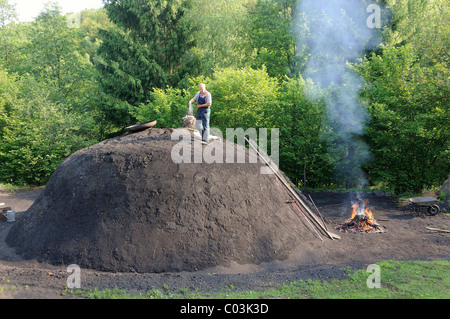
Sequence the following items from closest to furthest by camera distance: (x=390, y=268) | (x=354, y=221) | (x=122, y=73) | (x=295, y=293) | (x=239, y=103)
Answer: (x=295, y=293), (x=390, y=268), (x=354, y=221), (x=239, y=103), (x=122, y=73)

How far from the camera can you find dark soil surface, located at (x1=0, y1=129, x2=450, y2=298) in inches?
304

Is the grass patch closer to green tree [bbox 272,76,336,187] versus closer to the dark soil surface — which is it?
the dark soil surface

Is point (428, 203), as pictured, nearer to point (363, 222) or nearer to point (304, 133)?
point (363, 222)

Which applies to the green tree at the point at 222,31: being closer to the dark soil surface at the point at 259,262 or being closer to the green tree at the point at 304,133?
the green tree at the point at 304,133

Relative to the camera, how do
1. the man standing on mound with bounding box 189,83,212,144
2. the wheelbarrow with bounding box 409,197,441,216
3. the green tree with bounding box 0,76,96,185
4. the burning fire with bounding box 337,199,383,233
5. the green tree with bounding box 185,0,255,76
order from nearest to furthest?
1. the man standing on mound with bounding box 189,83,212,144
2. the burning fire with bounding box 337,199,383,233
3. the wheelbarrow with bounding box 409,197,441,216
4. the green tree with bounding box 0,76,96,185
5. the green tree with bounding box 185,0,255,76

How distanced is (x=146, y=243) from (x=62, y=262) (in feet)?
6.65

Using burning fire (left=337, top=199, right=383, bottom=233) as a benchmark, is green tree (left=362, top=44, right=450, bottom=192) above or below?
above

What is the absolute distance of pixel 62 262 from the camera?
9.02 m

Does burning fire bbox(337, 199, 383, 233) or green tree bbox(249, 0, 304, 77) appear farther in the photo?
green tree bbox(249, 0, 304, 77)

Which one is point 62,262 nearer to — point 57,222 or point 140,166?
point 57,222

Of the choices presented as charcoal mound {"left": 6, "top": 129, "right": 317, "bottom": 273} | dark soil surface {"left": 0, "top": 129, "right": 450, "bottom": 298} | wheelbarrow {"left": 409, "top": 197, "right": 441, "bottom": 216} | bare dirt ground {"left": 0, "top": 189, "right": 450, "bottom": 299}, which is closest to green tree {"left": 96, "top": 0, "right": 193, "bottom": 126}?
dark soil surface {"left": 0, "top": 129, "right": 450, "bottom": 298}

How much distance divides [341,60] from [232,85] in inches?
353

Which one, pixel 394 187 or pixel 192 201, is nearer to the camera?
pixel 192 201
